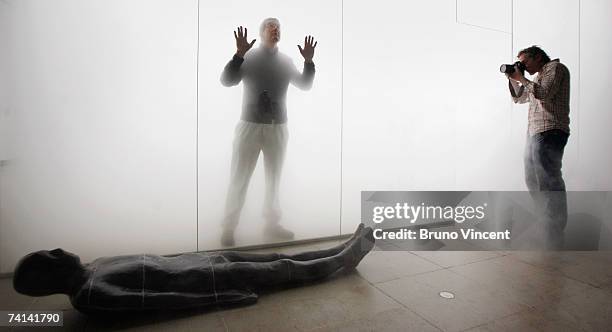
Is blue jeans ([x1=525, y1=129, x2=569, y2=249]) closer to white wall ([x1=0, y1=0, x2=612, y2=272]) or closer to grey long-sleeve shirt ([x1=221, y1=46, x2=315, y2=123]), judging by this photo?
white wall ([x1=0, y1=0, x2=612, y2=272])

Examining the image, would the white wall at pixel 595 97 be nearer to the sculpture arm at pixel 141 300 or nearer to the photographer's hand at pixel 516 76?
the photographer's hand at pixel 516 76

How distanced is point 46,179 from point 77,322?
724 mm

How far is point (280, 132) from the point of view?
6.34 feet

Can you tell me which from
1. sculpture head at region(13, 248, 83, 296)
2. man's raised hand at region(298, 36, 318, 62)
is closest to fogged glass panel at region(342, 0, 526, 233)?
man's raised hand at region(298, 36, 318, 62)

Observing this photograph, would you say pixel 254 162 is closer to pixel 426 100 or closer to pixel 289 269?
pixel 289 269

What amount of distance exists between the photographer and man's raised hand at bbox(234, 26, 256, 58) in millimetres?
1749

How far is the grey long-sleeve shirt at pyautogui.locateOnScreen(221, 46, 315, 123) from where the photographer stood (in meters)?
1.85

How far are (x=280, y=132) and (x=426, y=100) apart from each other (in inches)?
44.5

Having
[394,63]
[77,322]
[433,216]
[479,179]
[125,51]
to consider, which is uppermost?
[394,63]

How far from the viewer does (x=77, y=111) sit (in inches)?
59.8

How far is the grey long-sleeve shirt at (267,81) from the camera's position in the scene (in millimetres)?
1846

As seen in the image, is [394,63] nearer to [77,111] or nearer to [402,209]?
[402,209]

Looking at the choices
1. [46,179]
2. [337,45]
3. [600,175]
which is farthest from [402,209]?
[46,179]

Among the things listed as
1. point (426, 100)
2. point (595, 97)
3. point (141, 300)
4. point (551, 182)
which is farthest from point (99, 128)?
point (595, 97)
